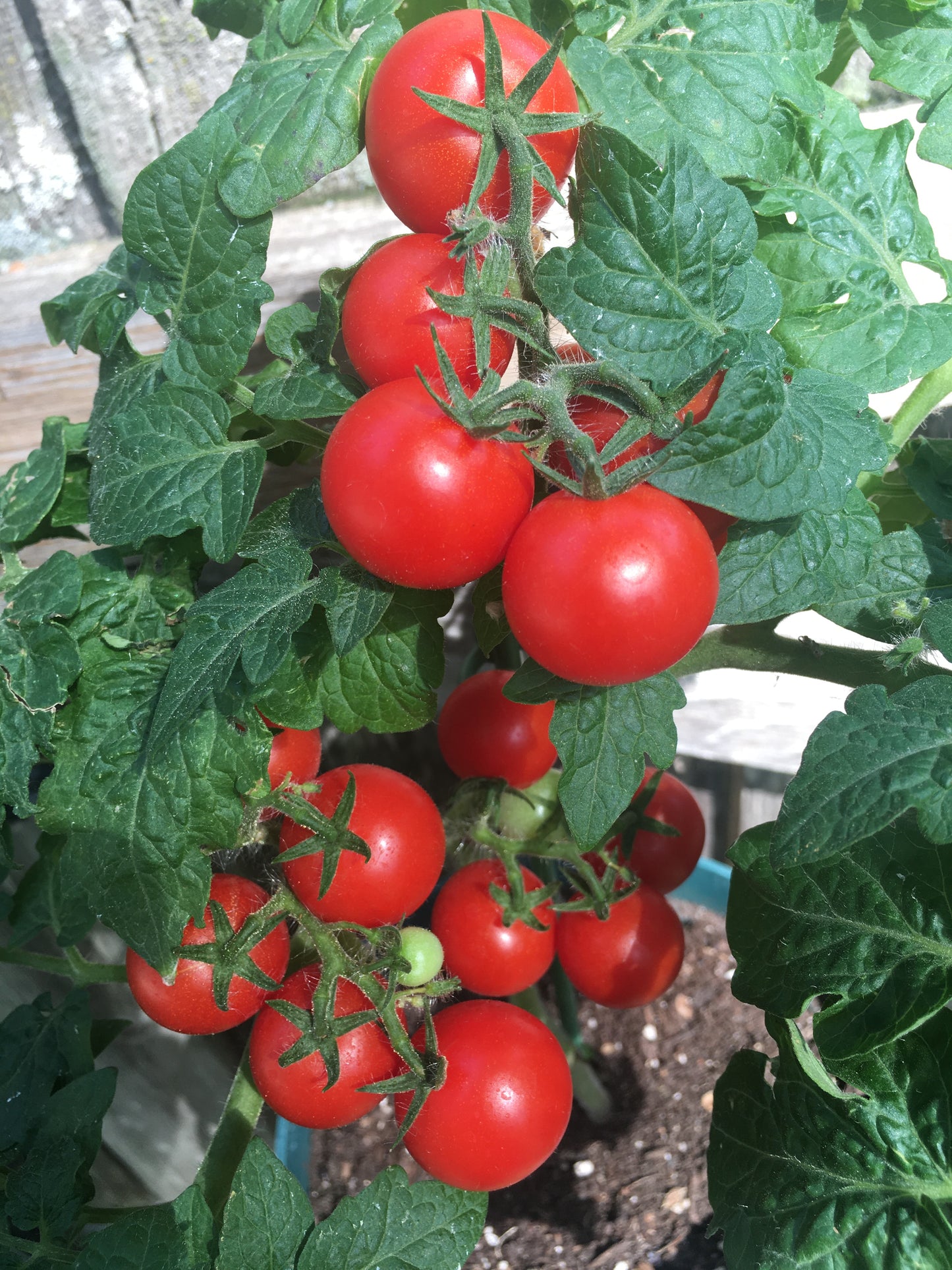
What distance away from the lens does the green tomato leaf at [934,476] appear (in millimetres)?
759

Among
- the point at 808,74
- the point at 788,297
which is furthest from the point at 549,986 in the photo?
the point at 808,74

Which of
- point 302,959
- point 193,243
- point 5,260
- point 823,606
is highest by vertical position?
point 193,243

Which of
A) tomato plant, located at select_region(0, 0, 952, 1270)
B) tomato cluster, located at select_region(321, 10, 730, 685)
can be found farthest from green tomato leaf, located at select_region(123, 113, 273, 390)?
tomato cluster, located at select_region(321, 10, 730, 685)

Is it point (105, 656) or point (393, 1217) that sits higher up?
point (105, 656)

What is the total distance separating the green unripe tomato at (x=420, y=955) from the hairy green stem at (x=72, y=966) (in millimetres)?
325

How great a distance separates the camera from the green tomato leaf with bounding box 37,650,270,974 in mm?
674

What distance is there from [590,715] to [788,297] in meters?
0.35

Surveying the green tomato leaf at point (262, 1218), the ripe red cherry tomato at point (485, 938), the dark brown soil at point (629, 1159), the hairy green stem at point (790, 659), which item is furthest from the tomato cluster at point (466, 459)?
the dark brown soil at point (629, 1159)

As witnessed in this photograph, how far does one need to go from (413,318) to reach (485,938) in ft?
1.62

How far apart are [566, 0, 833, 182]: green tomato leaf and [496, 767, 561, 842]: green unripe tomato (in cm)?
53

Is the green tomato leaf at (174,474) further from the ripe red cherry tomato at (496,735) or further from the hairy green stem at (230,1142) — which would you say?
the hairy green stem at (230,1142)

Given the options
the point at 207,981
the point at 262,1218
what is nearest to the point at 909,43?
the point at 207,981

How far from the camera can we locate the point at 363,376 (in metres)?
0.61

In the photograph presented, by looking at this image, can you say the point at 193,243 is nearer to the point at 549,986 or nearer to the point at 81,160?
the point at 81,160
